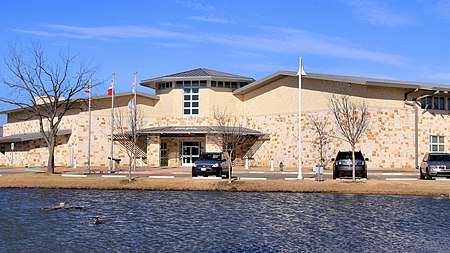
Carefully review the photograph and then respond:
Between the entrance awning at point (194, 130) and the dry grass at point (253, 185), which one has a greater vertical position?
the entrance awning at point (194, 130)

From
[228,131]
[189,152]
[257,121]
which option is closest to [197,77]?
[257,121]

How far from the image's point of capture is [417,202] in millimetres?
20719

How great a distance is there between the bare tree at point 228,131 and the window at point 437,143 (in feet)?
48.9

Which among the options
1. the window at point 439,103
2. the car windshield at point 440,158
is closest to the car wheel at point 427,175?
the car windshield at point 440,158

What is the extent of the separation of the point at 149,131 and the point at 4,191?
68.7ft

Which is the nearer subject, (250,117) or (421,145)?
(421,145)

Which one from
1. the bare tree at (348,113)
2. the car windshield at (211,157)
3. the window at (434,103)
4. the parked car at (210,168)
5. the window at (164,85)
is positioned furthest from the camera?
the window at (164,85)

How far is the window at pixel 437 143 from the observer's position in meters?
41.2

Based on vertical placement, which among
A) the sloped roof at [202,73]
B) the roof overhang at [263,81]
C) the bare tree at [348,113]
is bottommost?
the bare tree at [348,113]

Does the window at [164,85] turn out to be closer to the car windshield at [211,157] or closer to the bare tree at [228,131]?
the bare tree at [228,131]

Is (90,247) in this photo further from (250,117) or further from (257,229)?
(250,117)

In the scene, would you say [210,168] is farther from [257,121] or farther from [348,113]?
[257,121]

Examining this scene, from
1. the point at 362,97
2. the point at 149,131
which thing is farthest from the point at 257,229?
the point at 149,131

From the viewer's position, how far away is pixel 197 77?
4800 cm
